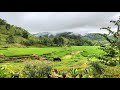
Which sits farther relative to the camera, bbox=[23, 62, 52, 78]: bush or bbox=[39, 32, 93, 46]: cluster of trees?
bbox=[39, 32, 93, 46]: cluster of trees

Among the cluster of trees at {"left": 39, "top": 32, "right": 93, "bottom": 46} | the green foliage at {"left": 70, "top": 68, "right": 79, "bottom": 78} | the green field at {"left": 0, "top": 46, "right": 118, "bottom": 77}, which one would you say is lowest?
the green foliage at {"left": 70, "top": 68, "right": 79, "bottom": 78}

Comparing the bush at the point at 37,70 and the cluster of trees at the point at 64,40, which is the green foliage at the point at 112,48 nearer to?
the cluster of trees at the point at 64,40

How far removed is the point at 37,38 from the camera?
699 cm

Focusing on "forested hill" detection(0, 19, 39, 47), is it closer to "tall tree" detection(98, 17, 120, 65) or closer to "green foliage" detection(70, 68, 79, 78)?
"green foliage" detection(70, 68, 79, 78)

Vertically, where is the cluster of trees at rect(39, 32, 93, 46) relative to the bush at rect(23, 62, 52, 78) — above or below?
above

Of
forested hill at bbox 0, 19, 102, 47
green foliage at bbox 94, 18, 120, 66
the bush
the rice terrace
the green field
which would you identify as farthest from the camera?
forested hill at bbox 0, 19, 102, 47

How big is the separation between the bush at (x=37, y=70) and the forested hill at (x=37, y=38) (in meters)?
0.68

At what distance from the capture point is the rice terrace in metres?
6.52

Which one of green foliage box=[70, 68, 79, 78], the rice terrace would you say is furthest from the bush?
green foliage box=[70, 68, 79, 78]

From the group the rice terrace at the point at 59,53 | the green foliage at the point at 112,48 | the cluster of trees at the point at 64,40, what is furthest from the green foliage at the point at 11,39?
the green foliage at the point at 112,48

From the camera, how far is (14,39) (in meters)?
7.07
